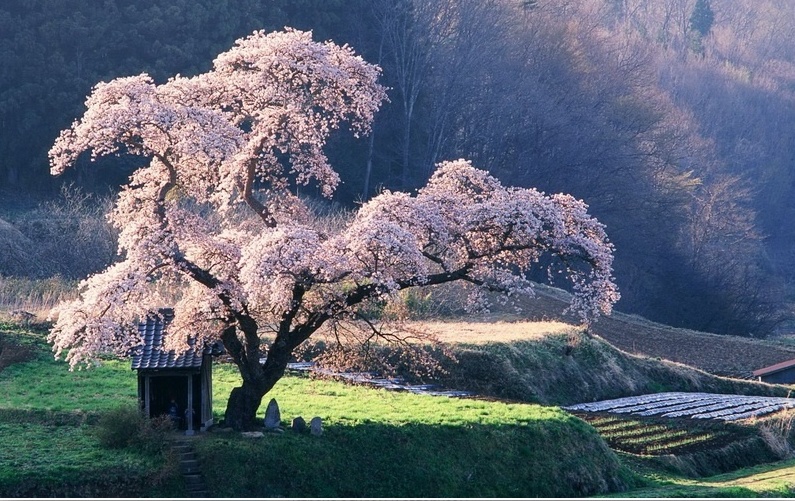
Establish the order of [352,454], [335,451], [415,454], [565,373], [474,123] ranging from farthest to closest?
[474,123], [565,373], [415,454], [352,454], [335,451]

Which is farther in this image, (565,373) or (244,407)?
(565,373)

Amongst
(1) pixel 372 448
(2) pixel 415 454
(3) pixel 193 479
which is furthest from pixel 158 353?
(2) pixel 415 454

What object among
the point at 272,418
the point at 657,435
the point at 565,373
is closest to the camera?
the point at 272,418

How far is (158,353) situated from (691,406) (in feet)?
51.1

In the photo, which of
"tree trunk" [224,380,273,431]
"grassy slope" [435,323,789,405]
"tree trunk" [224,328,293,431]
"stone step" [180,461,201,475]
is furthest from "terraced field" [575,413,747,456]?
"stone step" [180,461,201,475]

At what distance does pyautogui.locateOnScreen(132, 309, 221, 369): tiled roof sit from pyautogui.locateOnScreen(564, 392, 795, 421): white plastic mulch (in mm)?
11183

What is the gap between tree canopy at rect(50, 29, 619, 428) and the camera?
64.8 ft

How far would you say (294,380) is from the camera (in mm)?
28312

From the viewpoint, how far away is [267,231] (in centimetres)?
2022

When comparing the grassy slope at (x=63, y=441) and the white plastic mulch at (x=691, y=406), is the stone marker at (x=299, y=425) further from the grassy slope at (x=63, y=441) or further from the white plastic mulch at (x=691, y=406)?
the white plastic mulch at (x=691, y=406)

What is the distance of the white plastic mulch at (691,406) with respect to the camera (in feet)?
94.7

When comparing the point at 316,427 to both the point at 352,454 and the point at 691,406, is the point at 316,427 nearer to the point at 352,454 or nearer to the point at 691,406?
the point at 352,454

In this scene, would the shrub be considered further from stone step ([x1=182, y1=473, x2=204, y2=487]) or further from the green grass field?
stone step ([x1=182, y1=473, x2=204, y2=487])

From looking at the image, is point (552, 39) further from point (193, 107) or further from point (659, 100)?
point (193, 107)
